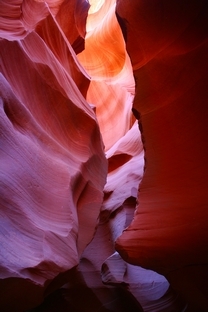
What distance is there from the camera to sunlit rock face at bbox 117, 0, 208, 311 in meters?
2.32

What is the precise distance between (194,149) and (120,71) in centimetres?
423

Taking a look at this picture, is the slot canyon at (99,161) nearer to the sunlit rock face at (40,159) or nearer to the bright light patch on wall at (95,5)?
the sunlit rock face at (40,159)

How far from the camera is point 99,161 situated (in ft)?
10.5

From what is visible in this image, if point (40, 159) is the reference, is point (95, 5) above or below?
above

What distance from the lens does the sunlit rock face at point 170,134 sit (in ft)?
7.62

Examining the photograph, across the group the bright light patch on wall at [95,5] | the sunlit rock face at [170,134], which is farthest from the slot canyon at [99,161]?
the bright light patch on wall at [95,5]

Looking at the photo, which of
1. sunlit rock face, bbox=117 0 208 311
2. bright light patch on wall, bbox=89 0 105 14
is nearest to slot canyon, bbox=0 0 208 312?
sunlit rock face, bbox=117 0 208 311

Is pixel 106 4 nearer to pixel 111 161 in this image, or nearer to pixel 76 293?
pixel 111 161

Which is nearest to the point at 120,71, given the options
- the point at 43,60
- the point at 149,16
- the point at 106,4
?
the point at 106,4

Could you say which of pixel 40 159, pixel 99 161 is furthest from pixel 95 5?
pixel 40 159

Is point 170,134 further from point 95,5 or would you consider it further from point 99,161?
point 95,5

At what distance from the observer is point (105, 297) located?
3643mm

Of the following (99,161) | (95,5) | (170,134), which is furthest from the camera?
(95,5)

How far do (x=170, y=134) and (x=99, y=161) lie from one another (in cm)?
90
